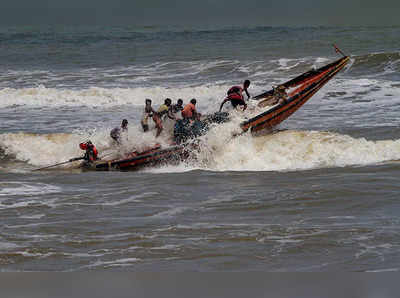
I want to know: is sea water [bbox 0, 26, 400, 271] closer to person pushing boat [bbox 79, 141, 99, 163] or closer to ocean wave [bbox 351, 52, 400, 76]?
ocean wave [bbox 351, 52, 400, 76]

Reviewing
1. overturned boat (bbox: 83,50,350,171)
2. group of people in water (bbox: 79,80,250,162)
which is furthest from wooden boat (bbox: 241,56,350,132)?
group of people in water (bbox: 79,80,250,162)

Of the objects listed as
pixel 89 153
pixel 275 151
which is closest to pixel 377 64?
pixel 275 151

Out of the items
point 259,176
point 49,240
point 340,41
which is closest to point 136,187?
point 259,176

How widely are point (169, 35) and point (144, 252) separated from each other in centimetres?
4974

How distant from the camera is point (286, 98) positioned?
15242 mm

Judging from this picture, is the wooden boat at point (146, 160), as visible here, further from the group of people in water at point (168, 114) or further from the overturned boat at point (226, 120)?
the group of people in water at point (168, 114)

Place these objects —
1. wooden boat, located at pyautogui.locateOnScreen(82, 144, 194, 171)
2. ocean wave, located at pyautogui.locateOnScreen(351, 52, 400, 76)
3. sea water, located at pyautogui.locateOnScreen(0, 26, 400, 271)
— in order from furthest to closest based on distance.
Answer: ocean wave, located at pyautogui.locateOnScreen(351, 52, 400, 76) < wooden boat, located at pyautogui.locateOnScreen(82, 144, 194, 171) < sea water, located at pyautogui.locateOnScreen(0, 26, 400, 271)

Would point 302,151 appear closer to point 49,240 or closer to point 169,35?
point 49,240

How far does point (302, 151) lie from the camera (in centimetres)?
1399

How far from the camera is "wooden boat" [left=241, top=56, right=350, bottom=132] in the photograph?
1445 cm

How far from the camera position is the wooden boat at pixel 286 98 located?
1445 centimetres

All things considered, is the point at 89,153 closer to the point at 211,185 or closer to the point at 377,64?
the point at 211,185

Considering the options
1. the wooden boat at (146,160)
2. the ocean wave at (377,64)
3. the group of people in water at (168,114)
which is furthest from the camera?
the ocean wave at (377,64)

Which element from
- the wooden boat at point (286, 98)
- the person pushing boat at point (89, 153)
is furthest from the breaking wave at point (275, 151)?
the person pushing boat at point (89, 153)
